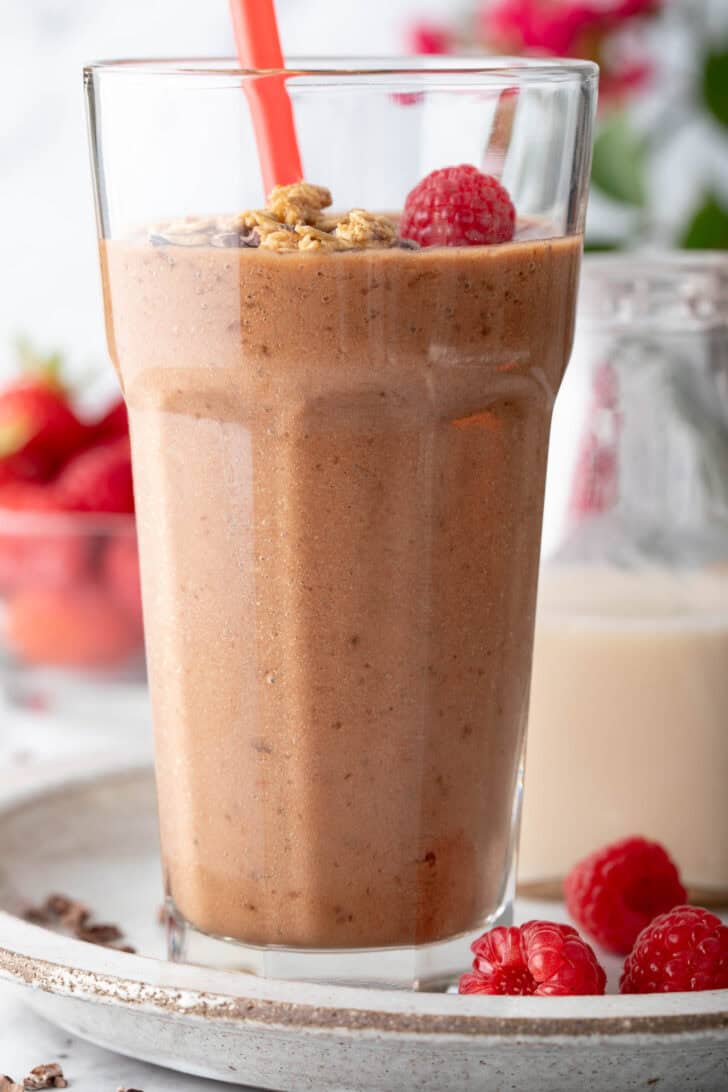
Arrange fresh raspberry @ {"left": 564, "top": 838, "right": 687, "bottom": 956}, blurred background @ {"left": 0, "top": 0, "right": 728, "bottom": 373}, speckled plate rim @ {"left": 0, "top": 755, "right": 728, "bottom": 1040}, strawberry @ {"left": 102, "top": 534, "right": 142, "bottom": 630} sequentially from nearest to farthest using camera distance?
speckled plate rim @ {"left": 0, "top": 755, "right": 728, "bottom": 1040}, fresh raspberry @ {"left": 564, "top": 838, "right": 687, "bottom": 956}, strawberry @ {"left": 102, "top": 534, "right": 142, "bottom": 630}, blurred background @ {"left": 0, "top": 0, "right": 728, "bottom": 373}

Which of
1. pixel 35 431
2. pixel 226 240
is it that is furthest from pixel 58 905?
pixel 35 431

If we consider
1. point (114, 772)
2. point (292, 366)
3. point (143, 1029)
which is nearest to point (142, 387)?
point (292, 366)

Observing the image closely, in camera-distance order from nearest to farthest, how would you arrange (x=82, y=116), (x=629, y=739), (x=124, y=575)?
1. (x=629, y=739)
2. (x=124, y=575)
3. (x=82, y=116)

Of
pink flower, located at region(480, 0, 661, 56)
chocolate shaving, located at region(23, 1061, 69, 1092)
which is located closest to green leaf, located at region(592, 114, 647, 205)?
pink flower, located at region(480, 0, 661, 56)

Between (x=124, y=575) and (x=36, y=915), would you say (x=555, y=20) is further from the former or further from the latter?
(x=36, y=915)

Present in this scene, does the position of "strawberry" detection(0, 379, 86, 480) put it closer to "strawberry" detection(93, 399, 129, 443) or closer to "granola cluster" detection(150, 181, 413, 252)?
"strawberry" detection(93, 399, 129, 443)

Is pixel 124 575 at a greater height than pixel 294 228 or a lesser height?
lesser
